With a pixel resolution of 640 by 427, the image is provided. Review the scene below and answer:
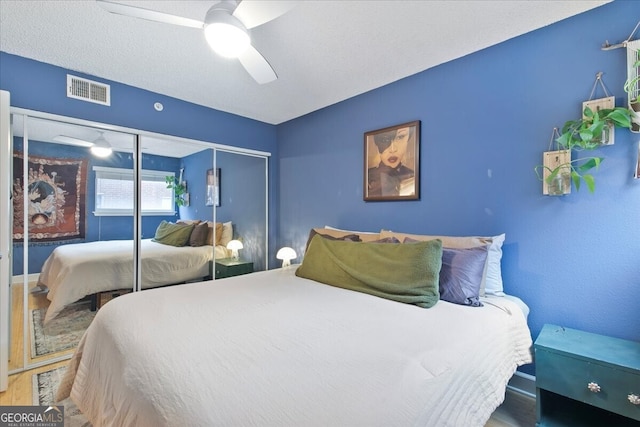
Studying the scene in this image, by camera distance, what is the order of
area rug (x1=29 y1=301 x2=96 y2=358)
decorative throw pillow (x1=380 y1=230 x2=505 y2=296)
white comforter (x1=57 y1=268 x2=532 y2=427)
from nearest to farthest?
white comforter (x1=57 y1=268 x2=532 y2=427)
decorative throw pillow (x1=380 y1=230 x2=505 y2=296)
area rug (x1=29 y1=301 x2=96 y2=358)

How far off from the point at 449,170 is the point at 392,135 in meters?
0.64

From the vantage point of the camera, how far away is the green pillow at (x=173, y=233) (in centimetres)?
289

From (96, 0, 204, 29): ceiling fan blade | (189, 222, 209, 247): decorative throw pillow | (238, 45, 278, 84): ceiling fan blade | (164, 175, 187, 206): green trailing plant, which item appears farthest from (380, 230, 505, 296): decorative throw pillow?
(164, 175, 187, 206): green trailing plant

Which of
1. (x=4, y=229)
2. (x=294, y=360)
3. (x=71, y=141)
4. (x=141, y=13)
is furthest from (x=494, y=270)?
(x=71, y=141)

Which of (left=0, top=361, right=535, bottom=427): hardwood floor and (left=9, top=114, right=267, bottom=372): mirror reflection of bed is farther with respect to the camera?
(left=9, top=114, right=267, bottom=372): mirror reflection of bed

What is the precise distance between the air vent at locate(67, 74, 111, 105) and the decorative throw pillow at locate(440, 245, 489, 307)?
3.17 meters

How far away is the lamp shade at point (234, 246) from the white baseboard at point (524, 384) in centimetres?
284

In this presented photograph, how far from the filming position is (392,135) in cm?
268

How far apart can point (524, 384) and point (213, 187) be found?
3.23 meters

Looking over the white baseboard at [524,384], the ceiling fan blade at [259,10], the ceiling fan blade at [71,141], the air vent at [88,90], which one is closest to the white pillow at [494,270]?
the white baseboard at [524,384]

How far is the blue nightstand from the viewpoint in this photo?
1.30 metres

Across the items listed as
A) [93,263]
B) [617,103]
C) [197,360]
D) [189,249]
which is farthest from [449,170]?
[93,263]

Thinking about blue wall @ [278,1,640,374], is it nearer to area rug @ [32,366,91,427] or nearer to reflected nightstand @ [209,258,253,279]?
reflected nightstand @ [209,258,253,279]

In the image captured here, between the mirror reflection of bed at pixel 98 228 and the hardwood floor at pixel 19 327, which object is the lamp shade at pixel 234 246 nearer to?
the mirror reflection of bed at pixel 98 228
